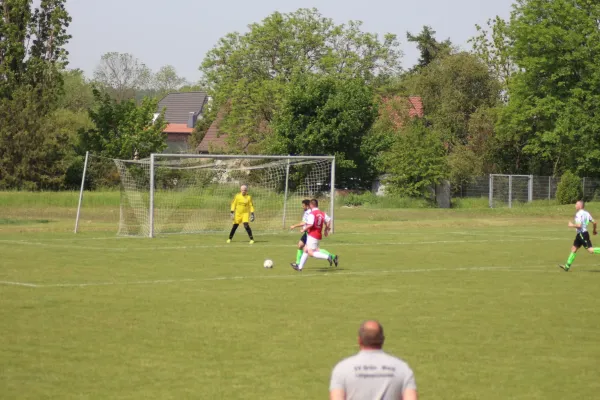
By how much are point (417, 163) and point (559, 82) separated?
1233 cm

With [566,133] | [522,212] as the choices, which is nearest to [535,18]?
[566,133]

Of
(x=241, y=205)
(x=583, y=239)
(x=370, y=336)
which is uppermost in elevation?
(x=370, y=336)

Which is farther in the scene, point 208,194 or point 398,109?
point 398,109

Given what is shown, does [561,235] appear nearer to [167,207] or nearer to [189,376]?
[167,207]

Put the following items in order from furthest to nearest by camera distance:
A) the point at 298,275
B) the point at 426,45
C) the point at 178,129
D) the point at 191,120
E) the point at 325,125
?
the point at 178,129
the point at 191,120
the point at 426,45
the point at 325,125
the point at 298,275

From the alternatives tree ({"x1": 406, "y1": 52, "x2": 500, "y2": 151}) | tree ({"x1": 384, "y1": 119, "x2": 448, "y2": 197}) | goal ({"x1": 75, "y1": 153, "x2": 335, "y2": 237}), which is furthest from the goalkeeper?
tree ({"x1": 406, "y1": 52, "x2": 500, "y2": 151})

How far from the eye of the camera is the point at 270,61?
285 ft

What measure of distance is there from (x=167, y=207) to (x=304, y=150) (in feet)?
66.9

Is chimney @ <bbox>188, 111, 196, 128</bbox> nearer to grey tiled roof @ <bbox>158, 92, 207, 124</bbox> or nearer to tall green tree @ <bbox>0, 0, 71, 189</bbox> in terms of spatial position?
grey tiled roof @ <bbox>158, 92, 207, 124</bbox>

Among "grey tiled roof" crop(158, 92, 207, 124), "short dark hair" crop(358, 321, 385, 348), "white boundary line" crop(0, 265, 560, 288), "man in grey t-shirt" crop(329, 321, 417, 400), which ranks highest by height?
"grey tiled roof" crop(158, 92, 207, 124)

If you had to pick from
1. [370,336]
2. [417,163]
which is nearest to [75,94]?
[417,163]

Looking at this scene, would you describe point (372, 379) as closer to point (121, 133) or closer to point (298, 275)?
point (298, 275)

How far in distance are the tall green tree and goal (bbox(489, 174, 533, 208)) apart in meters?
27.3

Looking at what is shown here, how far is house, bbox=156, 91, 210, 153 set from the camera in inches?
5369
